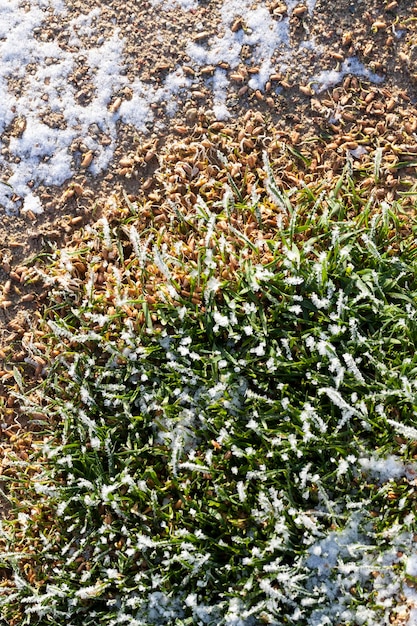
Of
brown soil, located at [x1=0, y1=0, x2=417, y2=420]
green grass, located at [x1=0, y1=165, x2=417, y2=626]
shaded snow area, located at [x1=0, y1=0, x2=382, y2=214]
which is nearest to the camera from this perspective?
green grass, located at [x1=0, y1=165, x2=417, y2=626]

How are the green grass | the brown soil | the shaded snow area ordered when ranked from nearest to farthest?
the green grass → the brown soil → the shaded snow area

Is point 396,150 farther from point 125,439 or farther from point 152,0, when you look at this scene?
point 125,439

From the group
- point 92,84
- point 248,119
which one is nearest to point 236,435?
point 248,119

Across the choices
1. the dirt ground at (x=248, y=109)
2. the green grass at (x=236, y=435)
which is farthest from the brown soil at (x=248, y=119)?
the green grass at (x=236, y=435)

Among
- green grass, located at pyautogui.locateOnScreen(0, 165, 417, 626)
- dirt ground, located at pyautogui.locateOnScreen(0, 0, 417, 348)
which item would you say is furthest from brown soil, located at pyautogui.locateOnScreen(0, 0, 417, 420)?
green grass, located at pyautogui.locateOnScreen(0, 165, 417, 626)

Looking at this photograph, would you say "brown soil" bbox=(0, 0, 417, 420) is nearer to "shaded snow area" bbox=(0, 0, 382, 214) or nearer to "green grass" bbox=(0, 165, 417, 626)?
"shaded snow area" bbox=(0, 0, 382, 214)

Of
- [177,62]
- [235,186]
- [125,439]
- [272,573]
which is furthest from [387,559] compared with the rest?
[177,62]
